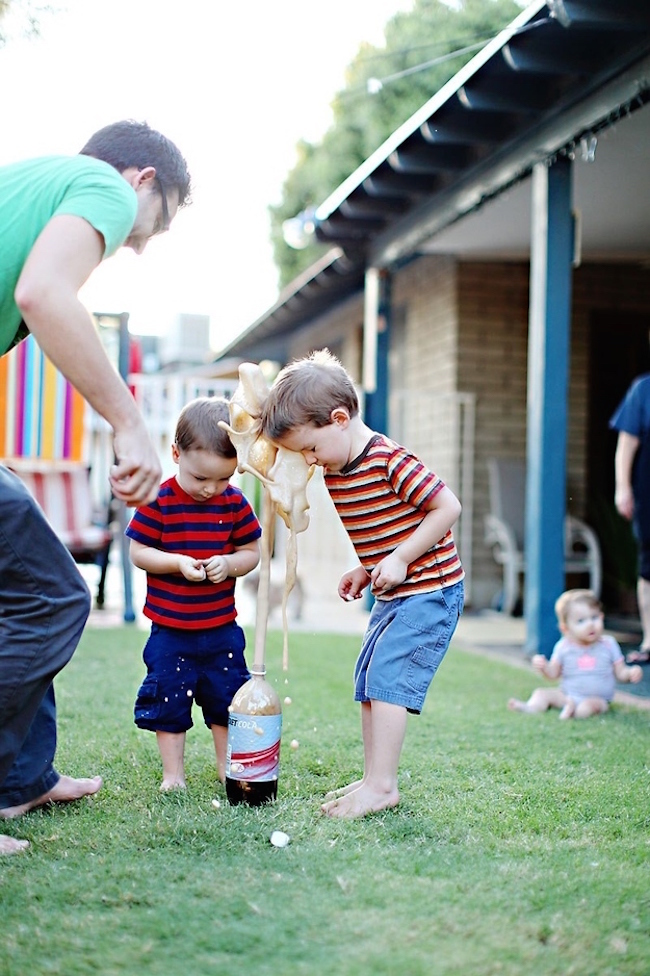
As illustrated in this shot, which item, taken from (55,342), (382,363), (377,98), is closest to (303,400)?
(55,342)

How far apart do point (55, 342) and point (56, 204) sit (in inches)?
13.3

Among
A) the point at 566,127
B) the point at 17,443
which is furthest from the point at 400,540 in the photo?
the point at 17,443

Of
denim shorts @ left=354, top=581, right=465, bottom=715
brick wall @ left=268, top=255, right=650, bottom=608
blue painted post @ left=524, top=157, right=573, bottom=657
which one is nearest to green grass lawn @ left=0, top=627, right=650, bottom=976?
denim shorts @ left=354, top=581, right=465, bottom=715

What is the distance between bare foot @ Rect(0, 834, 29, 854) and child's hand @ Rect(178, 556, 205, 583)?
732mm

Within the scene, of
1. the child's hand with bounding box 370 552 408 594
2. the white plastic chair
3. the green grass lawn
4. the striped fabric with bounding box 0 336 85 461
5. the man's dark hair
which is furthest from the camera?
the white plastic chair

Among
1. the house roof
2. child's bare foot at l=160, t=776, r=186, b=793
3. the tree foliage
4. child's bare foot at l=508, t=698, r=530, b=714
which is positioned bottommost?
child's bare foot at l=508, t=698, r=530, b=714

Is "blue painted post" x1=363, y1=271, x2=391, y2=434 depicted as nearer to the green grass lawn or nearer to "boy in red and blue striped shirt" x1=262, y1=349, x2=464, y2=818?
the green grass lawn

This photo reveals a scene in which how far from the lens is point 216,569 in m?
2.75

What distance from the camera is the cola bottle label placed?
2600 millimetres

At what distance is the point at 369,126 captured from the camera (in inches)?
813

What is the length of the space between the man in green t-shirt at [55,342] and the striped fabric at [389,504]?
741 mm

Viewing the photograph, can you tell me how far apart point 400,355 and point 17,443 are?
4484 millimetres

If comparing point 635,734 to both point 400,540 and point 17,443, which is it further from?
point 17,443

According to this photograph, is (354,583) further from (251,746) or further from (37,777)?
(37,777)
